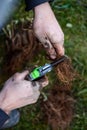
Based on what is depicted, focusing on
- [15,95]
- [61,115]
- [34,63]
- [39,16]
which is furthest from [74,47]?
[15,95]

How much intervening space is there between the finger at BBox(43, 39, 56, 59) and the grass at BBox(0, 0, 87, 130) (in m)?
0.52

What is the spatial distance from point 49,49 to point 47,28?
0.13 metres

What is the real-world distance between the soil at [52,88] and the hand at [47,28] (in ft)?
1.54

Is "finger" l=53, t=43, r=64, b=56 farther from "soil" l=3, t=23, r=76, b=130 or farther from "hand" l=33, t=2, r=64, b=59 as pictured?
"soil" l=3, t=23, r=76, b=130

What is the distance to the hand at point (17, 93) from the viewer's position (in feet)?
5.44

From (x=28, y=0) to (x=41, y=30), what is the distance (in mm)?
165

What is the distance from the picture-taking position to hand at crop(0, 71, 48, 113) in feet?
5.44

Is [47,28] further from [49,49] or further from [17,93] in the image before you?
[17,93]

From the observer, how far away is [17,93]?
1668 mm

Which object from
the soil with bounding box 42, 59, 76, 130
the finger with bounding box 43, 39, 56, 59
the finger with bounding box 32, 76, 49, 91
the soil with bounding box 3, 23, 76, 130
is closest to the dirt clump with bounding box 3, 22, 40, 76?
the soil with bounding box 3, 23, 76, 130

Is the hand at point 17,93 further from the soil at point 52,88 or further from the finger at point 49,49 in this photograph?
the soil at point 52,88

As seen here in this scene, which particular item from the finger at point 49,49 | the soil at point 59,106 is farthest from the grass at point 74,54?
the finger at point 49,49

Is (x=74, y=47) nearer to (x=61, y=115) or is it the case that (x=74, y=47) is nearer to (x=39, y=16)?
(x=61, y=115)

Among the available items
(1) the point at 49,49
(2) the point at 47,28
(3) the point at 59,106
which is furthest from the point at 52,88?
(2) the point at 47,28
